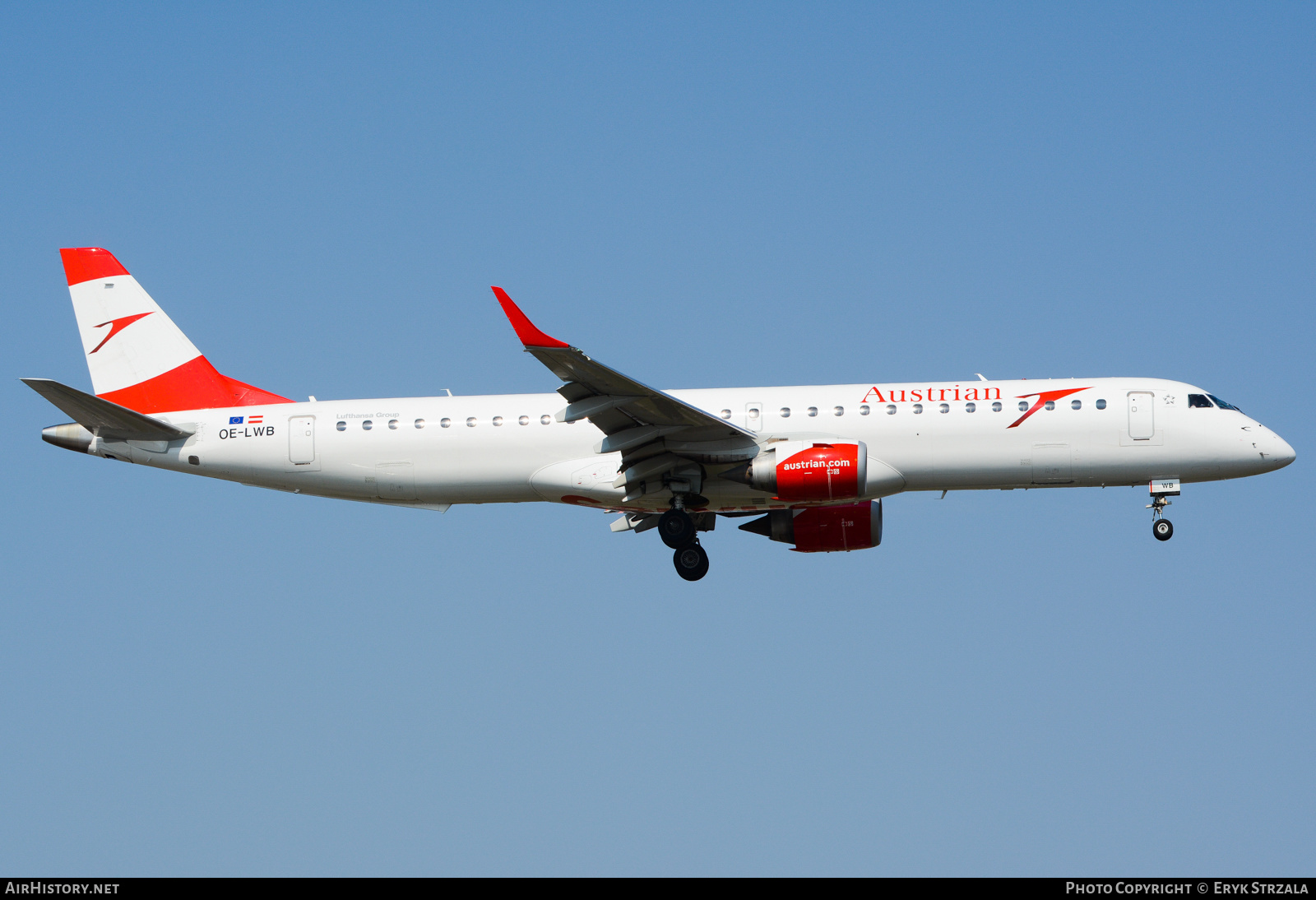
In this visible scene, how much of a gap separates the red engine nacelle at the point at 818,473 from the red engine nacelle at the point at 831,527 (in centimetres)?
351

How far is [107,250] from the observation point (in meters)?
38.2

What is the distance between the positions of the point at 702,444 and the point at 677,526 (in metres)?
2.37

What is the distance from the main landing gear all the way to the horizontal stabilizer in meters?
11.9

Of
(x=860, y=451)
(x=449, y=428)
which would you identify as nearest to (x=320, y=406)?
(x=449, y=428)

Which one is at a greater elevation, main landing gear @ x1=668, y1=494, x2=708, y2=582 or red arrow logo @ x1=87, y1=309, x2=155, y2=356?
red arrow logo @ x1=87, y1=309, x2=155, y2=356

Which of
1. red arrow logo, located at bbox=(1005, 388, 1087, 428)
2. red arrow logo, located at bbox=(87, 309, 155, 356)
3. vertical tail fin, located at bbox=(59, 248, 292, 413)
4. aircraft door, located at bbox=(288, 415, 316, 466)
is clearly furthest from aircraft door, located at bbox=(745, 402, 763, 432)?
red arrow logo, located at bbox=(87, 309, 155, 356)

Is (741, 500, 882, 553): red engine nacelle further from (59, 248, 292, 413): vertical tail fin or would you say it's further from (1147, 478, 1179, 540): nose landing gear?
(59, 248, 292, 413): vertical tail fin

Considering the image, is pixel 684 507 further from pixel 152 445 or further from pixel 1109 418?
pixel 152 445

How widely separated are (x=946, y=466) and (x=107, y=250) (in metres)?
22.5

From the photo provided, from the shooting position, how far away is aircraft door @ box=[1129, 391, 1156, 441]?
108 ft

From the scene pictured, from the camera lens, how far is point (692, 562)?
3481cm

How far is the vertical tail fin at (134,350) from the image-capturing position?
36562mm

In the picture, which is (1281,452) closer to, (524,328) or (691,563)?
(691,563)

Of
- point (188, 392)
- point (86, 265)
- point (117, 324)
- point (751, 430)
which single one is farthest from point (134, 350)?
point (751, 430)
